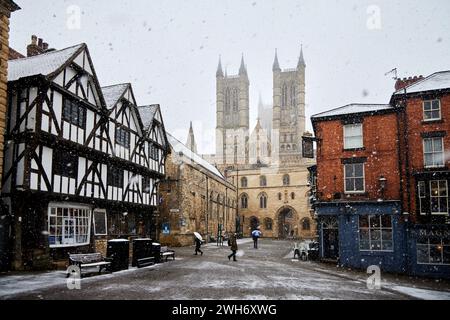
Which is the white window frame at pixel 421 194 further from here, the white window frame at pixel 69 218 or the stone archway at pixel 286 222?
the stone archway at pixel 286 222

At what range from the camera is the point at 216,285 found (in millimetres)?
12219

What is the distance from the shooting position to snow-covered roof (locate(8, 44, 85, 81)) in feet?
52.8

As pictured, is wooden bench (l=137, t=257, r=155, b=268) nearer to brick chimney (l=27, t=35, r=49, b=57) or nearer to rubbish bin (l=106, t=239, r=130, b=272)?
rubbish bin (l=106, t=239, r=130, b=272)

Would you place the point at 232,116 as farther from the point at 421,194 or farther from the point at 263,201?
the point at 421,194

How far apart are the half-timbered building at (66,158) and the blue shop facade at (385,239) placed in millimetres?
12002

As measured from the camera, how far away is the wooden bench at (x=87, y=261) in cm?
1355

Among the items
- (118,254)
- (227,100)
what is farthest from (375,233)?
(227,100)

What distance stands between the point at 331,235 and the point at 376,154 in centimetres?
558

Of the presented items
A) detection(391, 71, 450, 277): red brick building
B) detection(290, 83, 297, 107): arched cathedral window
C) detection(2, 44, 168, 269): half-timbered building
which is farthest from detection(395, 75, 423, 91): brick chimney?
detection(290, 83, 297, 107): arched cathedral window

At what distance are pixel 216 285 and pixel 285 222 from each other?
1840 inches

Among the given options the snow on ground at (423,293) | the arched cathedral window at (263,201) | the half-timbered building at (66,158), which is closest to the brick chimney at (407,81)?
the snow on ground at (423,293)

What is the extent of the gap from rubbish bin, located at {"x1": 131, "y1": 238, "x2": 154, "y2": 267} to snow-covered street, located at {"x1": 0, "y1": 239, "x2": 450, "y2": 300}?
98 centimetres

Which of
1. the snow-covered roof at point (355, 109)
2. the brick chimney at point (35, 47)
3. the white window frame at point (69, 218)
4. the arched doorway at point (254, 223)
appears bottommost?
the arched doorway at point (254, 223)
